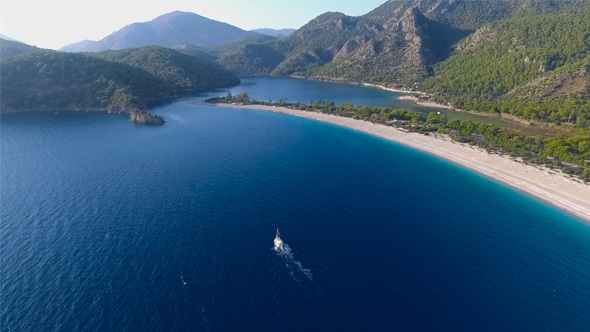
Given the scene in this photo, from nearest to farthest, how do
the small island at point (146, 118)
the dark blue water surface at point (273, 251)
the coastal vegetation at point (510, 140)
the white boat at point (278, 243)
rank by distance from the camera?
the dark blue water surface at point (273, 251) → the white boat at point (278, 243) → the coastal vegetation at point (510, 140) → the small island at point (146, 118)

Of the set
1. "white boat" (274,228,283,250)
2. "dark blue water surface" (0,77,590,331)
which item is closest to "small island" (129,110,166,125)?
"dark blue water surface" (0,77,590,331)

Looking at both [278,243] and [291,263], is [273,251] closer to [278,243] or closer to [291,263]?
[278,243]

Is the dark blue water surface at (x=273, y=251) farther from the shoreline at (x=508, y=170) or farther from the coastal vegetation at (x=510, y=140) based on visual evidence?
the coastal vegetation at (x=510, y=140)

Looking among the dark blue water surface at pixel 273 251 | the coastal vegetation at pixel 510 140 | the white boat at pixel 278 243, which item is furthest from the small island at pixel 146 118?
the white boat at pixel 278 243

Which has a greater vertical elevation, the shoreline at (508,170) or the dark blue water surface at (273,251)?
the shoreline at (508,170)

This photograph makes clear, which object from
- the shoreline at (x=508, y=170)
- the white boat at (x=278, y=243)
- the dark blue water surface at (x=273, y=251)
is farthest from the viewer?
the shoreline at (x=508, y=170)
